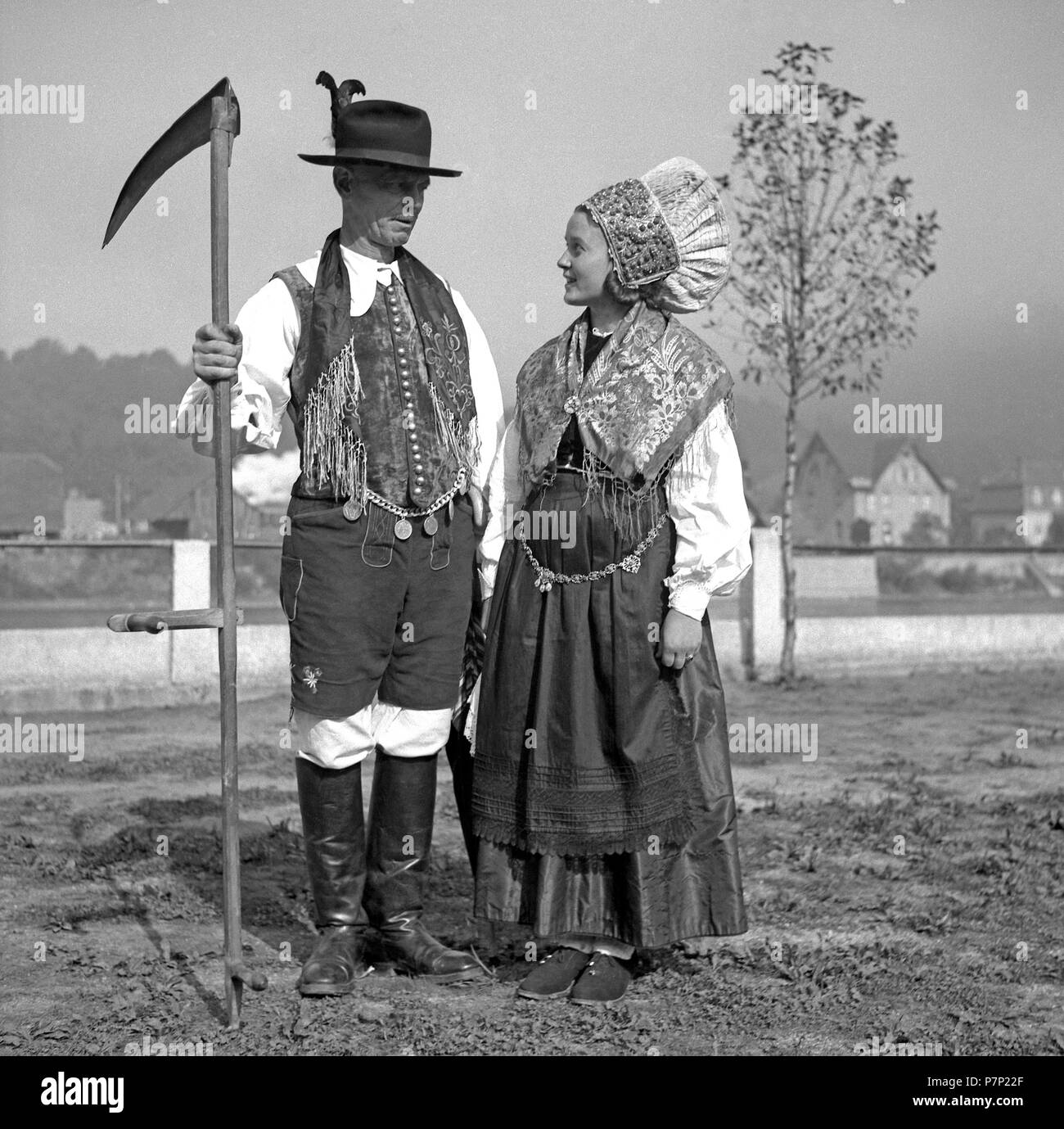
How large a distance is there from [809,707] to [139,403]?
6.08 m

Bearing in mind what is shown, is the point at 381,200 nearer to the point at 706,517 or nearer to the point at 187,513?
the point at 706,517

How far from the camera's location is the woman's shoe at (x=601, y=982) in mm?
3568

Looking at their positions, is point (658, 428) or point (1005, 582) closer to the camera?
point (658, 428)

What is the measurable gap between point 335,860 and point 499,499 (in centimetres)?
114

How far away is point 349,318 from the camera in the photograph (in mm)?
3604

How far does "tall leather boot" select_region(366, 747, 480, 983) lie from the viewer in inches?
149

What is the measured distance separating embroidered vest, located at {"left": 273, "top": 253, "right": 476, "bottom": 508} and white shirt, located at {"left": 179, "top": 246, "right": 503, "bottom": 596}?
0.08 feet

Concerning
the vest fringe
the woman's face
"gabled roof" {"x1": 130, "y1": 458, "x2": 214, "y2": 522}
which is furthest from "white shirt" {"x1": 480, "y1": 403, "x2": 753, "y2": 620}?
"gabled roof" {"x1": 130, "y1": 458, "x2": 214, "y2": 522}

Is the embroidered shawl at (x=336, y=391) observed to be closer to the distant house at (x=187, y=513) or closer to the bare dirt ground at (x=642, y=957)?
the bare dirt ground at (x=642, y=957)

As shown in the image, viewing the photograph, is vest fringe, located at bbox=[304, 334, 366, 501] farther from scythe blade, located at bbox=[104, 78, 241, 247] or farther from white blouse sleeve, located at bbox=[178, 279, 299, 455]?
scythe blade, located at bbox=[104, 78, 241, 247]

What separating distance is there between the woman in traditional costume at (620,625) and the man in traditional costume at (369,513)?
0.68 ft

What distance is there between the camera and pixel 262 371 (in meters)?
3.53
